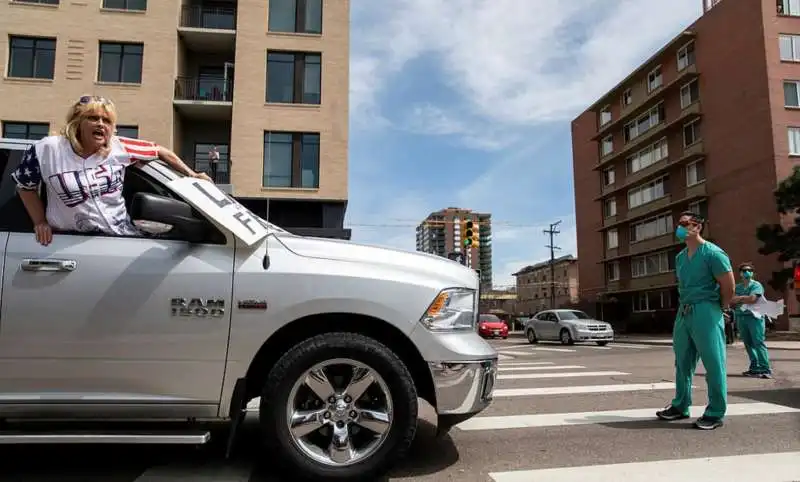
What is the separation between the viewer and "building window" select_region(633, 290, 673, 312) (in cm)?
4469

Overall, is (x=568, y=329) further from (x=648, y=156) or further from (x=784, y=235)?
(x=648, y=156)

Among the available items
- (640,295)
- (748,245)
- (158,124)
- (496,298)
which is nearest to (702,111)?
(748,245)

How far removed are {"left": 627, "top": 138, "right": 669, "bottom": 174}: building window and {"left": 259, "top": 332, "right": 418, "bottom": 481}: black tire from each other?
45845 millimetres

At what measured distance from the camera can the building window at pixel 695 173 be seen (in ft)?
135

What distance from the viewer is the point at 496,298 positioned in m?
106

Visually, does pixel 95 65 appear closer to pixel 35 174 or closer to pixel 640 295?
pixel 35 174

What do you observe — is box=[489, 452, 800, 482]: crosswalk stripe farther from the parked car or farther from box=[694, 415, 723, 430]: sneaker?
the parked car

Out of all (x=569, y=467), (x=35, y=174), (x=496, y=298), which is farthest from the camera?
(x=496, y=298)

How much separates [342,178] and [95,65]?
10309mm

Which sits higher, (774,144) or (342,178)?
(774,144)

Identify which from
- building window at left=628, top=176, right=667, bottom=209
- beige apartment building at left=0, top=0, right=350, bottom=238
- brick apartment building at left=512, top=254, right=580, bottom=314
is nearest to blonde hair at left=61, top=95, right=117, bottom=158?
beige apartment building at left=0, top=0, right=350, bottom=238

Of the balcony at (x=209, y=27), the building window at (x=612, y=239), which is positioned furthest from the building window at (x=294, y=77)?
the building window at (x=612, y=239)

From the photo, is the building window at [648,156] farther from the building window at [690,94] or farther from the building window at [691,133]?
the building window at [690,94]

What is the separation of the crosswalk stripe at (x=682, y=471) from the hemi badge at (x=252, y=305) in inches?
67.7
